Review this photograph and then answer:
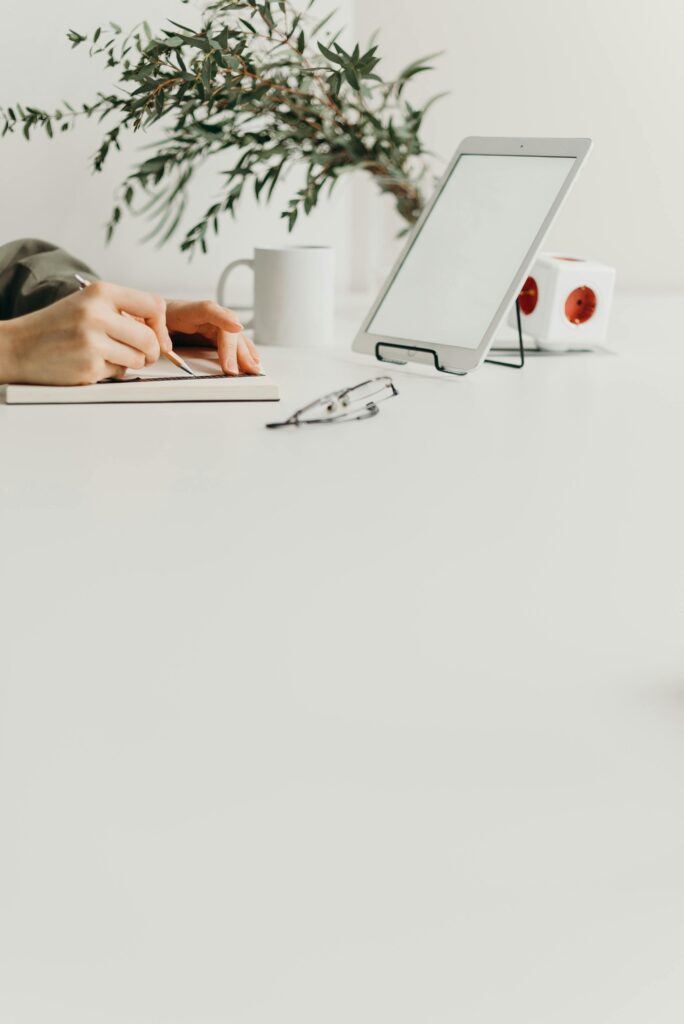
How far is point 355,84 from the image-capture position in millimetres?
1316

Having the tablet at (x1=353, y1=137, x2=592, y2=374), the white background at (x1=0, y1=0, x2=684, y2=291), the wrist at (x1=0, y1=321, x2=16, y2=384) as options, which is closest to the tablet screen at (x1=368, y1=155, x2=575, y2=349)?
the tablet at (x1=353, y1=137, x2=592, y2=374)

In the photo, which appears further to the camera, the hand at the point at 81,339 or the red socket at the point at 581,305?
the red socket at the point at 581,305

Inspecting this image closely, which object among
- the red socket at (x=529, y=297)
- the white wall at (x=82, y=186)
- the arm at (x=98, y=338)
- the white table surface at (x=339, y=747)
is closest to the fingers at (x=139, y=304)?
the arm at (x=98, y=338)

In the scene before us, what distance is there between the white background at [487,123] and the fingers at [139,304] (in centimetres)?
89

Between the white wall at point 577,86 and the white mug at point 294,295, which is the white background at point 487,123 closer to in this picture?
the white wall at point 577,86

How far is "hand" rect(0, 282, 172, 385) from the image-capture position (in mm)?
1088

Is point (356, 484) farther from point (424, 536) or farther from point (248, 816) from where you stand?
point (248, 816)

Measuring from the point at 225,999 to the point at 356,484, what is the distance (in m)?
0.52

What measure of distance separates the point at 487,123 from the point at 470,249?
2.61 ft

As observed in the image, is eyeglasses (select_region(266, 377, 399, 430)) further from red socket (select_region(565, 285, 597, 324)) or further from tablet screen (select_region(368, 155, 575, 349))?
red socket (select_region(565, 285, 597, 324))

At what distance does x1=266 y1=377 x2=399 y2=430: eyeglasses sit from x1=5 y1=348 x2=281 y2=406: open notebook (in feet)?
0.25

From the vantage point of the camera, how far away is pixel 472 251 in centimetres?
133

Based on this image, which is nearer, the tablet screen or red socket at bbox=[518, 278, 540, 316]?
the tablet screen

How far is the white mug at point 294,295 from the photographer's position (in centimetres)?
146
